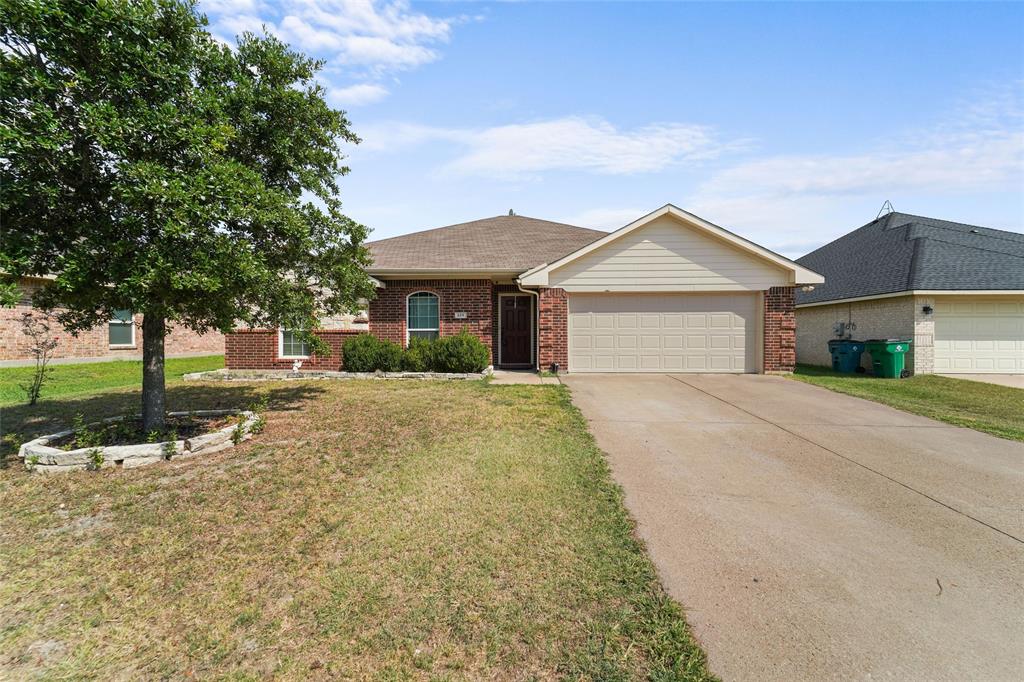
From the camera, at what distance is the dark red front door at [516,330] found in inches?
582

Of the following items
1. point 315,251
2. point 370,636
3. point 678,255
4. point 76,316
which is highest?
point 678,255

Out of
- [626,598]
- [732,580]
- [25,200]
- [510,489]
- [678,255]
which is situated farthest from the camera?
[678,255]

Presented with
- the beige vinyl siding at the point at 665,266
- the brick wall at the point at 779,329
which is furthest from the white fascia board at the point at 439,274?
the brick wall at the point at 779,329

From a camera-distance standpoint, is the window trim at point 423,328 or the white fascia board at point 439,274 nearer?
the white fascia board at point 439,274

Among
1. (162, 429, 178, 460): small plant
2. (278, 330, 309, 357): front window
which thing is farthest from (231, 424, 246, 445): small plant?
(278, 330, 309, 357): front window

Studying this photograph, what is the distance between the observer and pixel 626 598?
290 cm

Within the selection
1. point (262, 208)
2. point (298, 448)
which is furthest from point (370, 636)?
point (262, 208)

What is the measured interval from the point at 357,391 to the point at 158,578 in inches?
283

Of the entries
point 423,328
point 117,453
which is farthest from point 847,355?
point 117,453

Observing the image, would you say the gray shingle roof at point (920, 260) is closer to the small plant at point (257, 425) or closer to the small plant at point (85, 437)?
the small plant at point (257, 425)

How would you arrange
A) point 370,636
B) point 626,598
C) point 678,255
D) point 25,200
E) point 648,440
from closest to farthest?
point 370,636 < point 626,598 < point 25,200 < point 648,440 < point 678,255

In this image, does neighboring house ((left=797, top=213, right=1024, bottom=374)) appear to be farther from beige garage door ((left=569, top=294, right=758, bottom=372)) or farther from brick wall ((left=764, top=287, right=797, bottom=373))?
beige garage door ((left=569, top=294, right=758, bottom=372))

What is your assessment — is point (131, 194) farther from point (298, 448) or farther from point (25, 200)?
point (298, 448)

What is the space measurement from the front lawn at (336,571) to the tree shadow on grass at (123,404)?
2180 millimetres
